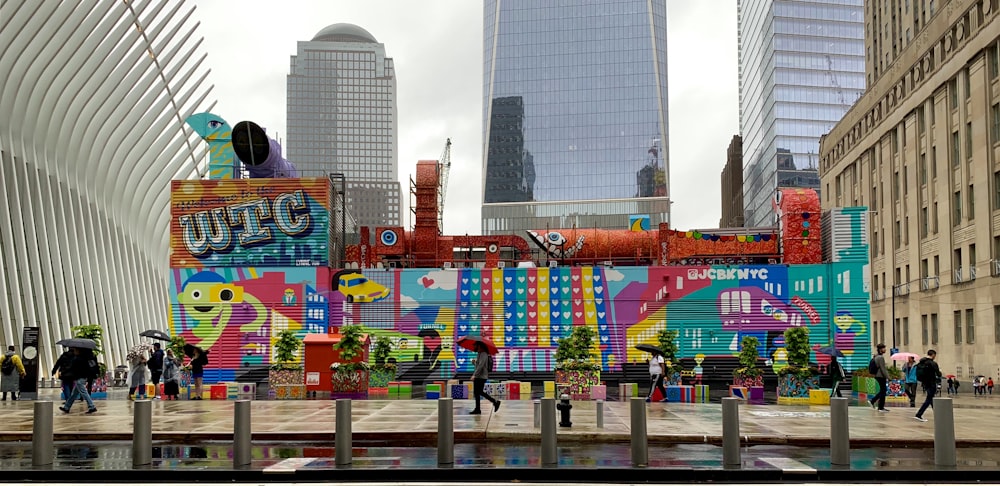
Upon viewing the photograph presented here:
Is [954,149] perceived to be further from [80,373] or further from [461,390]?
[80,373]

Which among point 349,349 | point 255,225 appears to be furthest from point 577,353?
point 255,225

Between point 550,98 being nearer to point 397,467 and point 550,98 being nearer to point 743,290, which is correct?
point 743,290

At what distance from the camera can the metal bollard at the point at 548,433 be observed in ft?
44.7

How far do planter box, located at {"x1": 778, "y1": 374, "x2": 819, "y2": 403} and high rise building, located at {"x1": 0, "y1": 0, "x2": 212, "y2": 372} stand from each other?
35.6m

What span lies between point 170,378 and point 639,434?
19.7 metres

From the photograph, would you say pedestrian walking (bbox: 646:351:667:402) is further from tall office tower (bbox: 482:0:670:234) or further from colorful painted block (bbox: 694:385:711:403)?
tall office tower (bbox: 482:0:670:234)

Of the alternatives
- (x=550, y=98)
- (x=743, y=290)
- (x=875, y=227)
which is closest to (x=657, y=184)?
(x=550, y=98)

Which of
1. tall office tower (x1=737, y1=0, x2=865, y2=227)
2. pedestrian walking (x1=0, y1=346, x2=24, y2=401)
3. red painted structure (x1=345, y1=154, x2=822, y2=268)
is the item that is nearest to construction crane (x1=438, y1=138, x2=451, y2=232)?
red painted structure (x1=345, y1=154, x2=822, y2=268)

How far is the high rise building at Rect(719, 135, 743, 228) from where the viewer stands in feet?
520

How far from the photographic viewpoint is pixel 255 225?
131 feet

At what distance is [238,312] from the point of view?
39.5 meters

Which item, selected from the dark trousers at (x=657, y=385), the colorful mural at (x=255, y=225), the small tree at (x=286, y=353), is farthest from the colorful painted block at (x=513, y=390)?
the colorful mural at (x=255, y=225)

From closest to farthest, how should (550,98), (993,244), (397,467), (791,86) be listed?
(397,467)
(993,244)
(791,86)
(550,98)

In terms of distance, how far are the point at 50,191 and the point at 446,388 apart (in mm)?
35164
